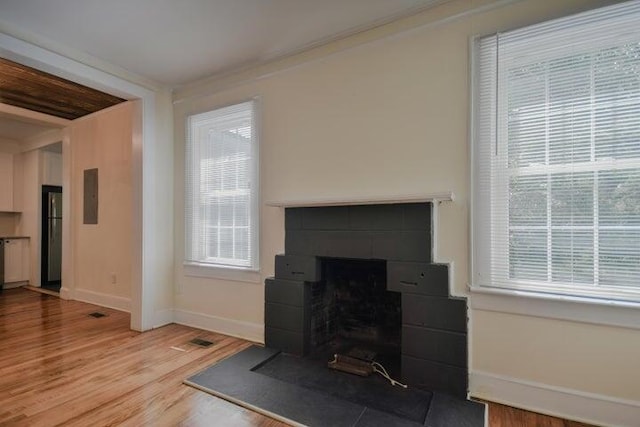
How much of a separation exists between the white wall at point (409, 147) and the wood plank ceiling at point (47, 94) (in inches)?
69.6

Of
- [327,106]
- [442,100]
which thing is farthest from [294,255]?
[442,100]

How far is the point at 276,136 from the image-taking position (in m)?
2.99

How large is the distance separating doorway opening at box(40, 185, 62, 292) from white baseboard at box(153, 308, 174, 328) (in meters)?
3.48

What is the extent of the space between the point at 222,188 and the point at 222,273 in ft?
2.87

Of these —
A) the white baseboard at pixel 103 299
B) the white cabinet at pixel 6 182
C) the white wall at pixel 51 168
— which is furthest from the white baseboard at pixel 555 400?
the white cabinet at pixel 6 182

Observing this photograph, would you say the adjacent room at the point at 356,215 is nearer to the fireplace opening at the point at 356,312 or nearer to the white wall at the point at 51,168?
the fireplace opening at the point at 356,312

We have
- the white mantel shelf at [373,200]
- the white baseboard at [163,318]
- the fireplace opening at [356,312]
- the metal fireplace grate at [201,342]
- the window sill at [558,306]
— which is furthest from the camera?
the white baseboard at [163,318]

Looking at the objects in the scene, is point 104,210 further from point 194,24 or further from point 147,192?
point 194,24

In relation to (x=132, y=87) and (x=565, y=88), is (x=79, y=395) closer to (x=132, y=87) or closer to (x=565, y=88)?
(x=132, y=87)

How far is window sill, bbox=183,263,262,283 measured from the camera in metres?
3.10

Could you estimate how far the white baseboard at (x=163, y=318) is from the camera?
3508 mm

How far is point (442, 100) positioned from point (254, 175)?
177cm

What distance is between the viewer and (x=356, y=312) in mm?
2863

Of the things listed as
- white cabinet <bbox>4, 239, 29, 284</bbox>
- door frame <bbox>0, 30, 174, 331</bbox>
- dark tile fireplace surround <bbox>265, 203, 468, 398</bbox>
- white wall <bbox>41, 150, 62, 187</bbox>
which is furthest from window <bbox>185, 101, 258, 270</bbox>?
white cabinet <bbox>4, 239, 29, 284</bbox>
